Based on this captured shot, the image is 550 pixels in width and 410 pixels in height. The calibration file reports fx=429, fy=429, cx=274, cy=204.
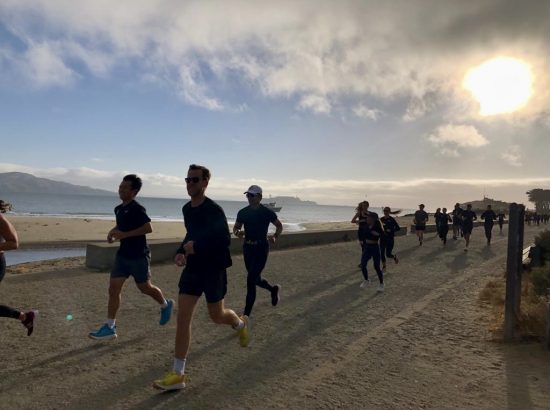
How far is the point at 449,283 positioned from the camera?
384 inches

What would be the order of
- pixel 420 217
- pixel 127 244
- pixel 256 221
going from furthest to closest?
1. pixel 420 217
2. pixel 256 221
3. pixel 127 244

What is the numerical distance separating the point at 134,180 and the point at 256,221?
67.7 inches

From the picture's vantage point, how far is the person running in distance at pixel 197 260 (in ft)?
12.4

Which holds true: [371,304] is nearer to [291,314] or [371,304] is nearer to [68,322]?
[291,314]

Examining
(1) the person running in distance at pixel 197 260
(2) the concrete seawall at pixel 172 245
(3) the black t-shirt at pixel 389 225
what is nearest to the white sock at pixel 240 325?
(1) the person running in distance at pixel 197 260

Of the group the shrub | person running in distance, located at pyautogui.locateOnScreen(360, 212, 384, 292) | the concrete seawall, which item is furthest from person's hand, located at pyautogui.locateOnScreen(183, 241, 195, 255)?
the concrete seawall

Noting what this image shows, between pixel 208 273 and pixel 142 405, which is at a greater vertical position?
pixel 208 273

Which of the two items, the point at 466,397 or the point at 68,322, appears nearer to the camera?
the point at 466,397

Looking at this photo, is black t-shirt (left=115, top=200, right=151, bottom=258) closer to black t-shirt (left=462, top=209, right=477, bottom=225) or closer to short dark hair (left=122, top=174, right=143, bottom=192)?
short dark hair (left=122, top=174, right=143, bottom=192)

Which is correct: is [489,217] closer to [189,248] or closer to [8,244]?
[189,248]

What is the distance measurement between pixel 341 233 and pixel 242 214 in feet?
43.2

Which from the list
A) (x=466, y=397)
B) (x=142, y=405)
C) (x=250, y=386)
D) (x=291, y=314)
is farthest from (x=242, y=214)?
(x=466, y=397)

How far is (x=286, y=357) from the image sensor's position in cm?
468

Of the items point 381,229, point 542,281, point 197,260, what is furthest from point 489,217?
point 197,260
